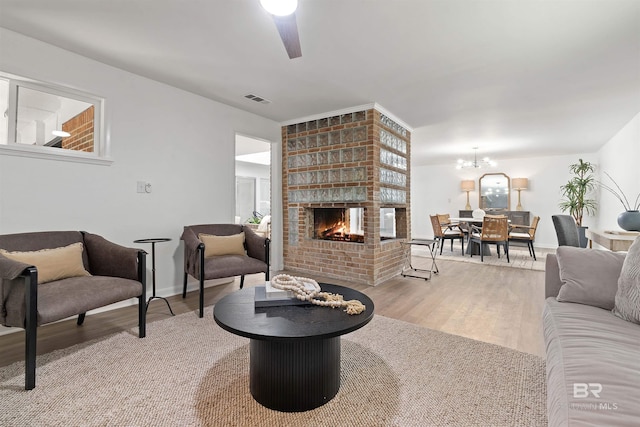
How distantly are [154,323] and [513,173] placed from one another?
879 cm

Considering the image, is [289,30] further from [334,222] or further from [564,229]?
[334,222]

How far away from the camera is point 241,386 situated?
1.65m

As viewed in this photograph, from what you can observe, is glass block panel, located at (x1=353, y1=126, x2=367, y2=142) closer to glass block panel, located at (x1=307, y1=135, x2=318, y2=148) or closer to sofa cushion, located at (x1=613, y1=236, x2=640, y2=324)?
glass block panel, located at (x1=307, y1=135, x2=318, y2=148)

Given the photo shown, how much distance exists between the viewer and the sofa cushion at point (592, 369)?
33.9 inches

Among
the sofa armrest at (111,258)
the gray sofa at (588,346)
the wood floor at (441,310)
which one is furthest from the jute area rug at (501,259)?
the sofa armrest at (111,258)

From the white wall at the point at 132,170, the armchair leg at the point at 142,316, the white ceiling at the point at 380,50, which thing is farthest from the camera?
the white wall at the point at 132,170

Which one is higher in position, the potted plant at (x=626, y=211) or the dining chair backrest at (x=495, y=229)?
the potted plant at (x=626, y=211)

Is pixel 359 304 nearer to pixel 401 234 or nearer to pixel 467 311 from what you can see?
pixel 467 311

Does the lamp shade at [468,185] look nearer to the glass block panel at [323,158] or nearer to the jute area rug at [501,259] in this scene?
the jute area rug at [501,259]

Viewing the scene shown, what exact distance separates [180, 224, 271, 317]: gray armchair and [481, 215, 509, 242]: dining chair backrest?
4.14 m

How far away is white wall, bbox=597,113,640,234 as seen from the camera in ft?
14.4

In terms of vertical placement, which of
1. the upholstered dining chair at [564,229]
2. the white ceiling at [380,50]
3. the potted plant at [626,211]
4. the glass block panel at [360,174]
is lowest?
the upholstered dining chair at [564,229]

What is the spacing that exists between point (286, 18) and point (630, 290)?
2130 millimetres

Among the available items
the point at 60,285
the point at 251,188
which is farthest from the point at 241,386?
the point at 251,188
